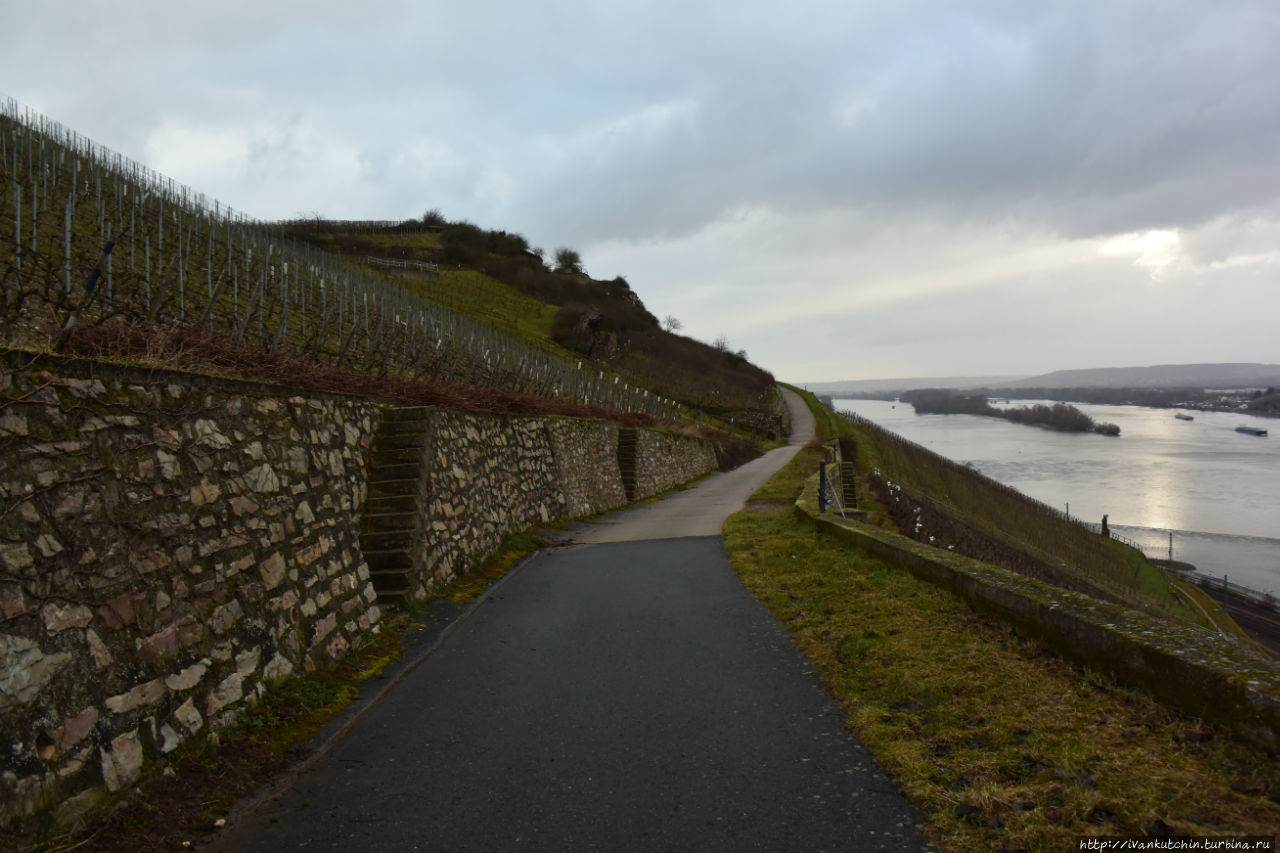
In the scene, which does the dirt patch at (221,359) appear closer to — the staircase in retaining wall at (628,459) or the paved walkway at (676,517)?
the paved walkway at (676,517)

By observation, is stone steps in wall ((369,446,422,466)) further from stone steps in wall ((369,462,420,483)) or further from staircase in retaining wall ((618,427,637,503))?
staircase in retaining wall ((618,427,637,503))

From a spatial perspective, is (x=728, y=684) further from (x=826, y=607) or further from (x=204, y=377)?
(x=204, y=377)

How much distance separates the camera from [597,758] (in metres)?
4.27

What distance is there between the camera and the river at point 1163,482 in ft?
196

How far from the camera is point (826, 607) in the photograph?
→ 7527 mm

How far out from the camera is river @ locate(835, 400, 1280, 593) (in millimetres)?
59812

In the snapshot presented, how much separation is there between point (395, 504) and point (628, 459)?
16.1m

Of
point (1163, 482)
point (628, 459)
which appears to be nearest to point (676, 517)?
point (628, 459)

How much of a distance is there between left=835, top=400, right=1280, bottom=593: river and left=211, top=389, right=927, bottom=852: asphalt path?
64.6 m

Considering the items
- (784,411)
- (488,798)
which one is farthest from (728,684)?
(784,411)

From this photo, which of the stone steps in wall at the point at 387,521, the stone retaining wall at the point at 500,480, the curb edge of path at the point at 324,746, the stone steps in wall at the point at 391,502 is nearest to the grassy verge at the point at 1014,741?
the curb edge of path at the point at 324,746

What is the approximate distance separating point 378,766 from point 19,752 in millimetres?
1744

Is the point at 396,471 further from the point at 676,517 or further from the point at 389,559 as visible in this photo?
the point at 676,517

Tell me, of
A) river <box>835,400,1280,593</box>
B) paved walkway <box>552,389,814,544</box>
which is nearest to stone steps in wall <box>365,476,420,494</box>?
paved walkway <box>552,389,814,544</box>
